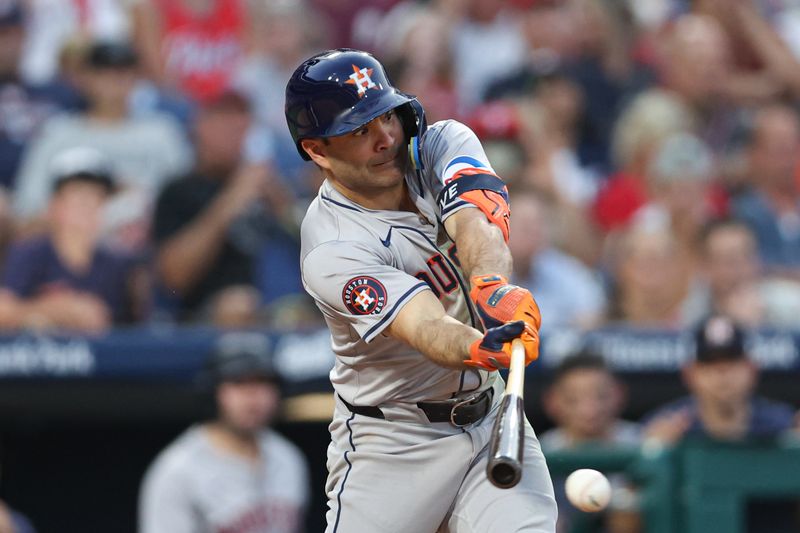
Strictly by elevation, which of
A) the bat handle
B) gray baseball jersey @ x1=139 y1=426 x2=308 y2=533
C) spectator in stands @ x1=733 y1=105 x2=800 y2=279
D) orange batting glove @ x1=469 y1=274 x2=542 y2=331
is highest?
orange batting glove @ x1=469 y1=274 x2=542 y2=331

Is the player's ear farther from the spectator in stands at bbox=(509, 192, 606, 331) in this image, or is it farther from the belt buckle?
the spectator in stands at bbox=(509, 192, 606, 331)

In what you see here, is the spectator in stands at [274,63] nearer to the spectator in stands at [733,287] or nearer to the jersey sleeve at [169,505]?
the spectator in stands at [733,287]

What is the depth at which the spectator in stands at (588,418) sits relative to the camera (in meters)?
5.90

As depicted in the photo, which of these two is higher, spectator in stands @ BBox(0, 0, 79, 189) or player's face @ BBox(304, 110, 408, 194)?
player's face @ BBox(304, 110, 408, 194)

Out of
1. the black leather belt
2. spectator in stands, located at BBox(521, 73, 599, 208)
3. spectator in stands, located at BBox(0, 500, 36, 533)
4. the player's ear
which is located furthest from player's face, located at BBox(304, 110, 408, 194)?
spectator in stands, located at BBox(521, 73, 599, 208)

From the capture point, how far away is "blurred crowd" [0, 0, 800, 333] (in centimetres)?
687

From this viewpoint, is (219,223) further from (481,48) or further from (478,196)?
(478,196)

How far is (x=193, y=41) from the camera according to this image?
8.60 meters

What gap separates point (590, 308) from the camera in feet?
23.3

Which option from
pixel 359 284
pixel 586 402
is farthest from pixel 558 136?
pixel 359 284

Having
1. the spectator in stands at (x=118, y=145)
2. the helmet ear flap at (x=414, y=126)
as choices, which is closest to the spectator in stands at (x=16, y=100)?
the spectator in stands at (x=118, y=145)

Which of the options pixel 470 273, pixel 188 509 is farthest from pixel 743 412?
pixel 470 273

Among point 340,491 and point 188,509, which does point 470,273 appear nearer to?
point 340,491

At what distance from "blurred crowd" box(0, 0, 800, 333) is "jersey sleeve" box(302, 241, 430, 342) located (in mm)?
3075
